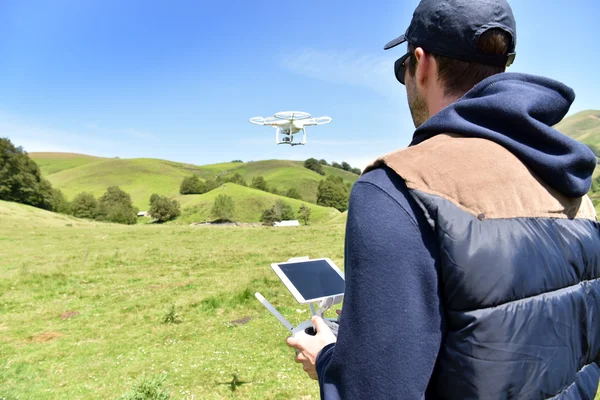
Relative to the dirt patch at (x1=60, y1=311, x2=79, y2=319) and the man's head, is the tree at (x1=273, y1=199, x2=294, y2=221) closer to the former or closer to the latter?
the dirt patch at (x1=60, y1=311, x2=79, y2=319)

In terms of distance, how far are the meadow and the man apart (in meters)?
5.09

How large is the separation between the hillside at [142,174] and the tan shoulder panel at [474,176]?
115 m

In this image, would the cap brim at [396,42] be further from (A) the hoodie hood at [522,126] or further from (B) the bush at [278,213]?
(B) the bush at [278,213]

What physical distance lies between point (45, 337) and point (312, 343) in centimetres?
1078

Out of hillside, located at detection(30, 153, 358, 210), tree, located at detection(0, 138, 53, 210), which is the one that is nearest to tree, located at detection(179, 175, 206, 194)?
hillside, located at detection(30, 153, 358, 210)

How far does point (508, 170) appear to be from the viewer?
4.31 ft

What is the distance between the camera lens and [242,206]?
100 meters

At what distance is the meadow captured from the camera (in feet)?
22.9

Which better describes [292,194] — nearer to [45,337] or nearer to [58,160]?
[58,160]

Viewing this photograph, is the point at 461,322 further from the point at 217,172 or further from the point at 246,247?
the point at 217,172

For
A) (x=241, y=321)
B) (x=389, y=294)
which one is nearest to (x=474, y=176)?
(x=389, y=294)

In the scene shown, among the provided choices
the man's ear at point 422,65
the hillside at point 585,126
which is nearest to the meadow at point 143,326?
the man's ear at point 422,65

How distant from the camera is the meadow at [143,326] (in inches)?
275

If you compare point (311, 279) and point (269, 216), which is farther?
point (269, 216)
